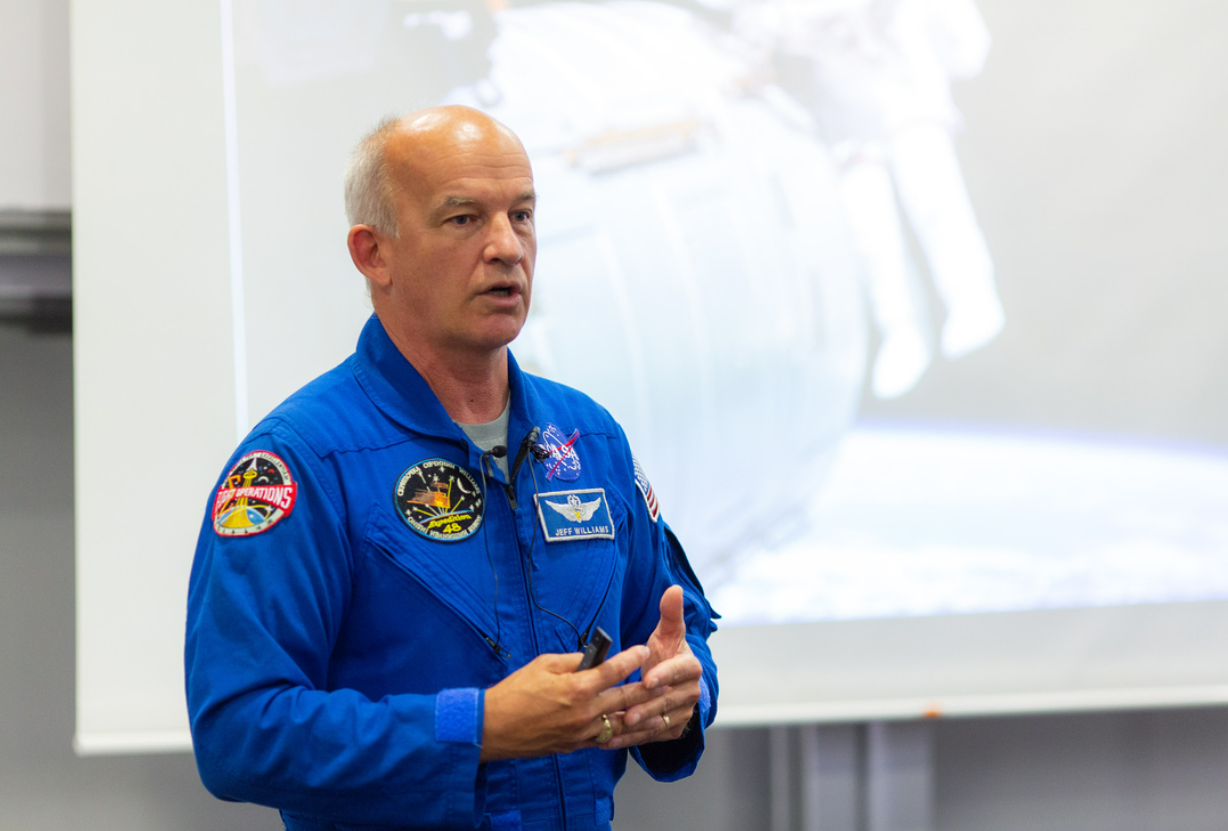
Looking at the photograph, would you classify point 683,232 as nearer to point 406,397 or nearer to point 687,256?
point 687,256

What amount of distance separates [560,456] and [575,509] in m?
0.08

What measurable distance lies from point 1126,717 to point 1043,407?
876 mm

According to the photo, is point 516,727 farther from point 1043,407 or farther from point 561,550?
point 1043,407

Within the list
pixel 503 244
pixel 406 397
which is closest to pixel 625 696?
pixel 406 397

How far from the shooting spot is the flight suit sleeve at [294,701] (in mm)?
972

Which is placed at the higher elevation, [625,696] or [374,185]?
[374,185]

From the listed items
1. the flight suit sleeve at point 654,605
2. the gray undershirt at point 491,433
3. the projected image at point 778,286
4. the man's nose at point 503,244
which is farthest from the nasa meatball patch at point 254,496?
the projected image at point 778,286

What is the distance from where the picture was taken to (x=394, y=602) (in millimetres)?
1103

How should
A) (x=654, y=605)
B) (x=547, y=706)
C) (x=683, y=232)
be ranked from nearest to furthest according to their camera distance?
(x=547, y=706), (x=654, y=605), (x=683, y=232)

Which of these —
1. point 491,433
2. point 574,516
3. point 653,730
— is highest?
point 491,433

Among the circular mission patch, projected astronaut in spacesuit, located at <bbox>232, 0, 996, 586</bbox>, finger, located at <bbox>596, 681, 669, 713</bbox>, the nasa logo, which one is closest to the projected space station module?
projected astronaut in spacesuit, located at <bbox>232, 0, 996, 586</bbox>

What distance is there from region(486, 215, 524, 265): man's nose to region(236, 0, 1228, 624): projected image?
935mm

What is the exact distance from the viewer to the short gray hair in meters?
1.24

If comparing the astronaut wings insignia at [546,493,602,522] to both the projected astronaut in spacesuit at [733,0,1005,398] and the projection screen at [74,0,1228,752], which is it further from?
the projected astronaut in spacesuit at [733,0,1005,398]
